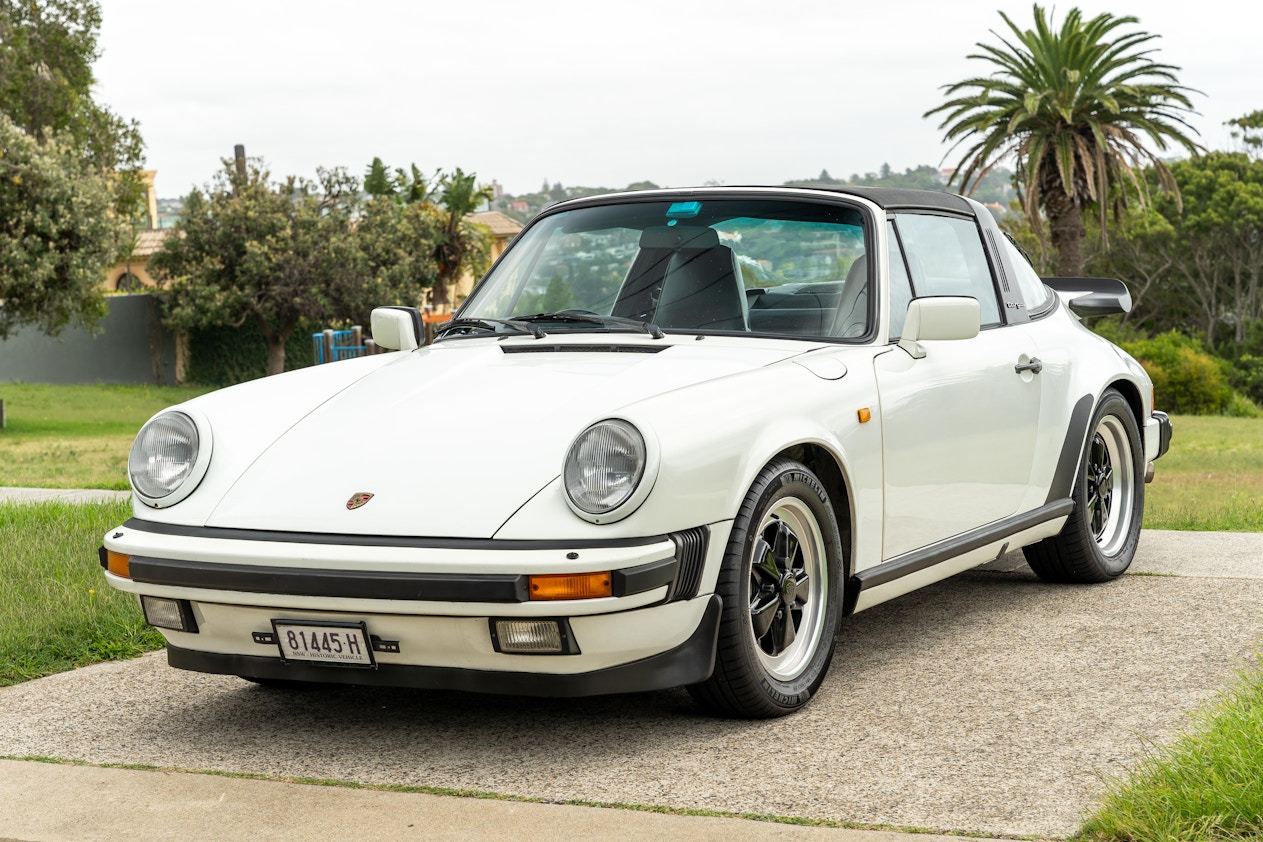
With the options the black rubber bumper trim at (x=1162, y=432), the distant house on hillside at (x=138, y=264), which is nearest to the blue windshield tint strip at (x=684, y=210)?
the black rubber bumper trim at (x=1162, y=432)

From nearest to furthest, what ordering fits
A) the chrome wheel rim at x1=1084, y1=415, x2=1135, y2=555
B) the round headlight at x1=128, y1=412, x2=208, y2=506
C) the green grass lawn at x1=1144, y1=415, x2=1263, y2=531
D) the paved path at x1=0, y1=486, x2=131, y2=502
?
the round headlight at x1=128, y1=412, x2=208, y2=506 < the chrome wheel rim at x1=1084, y1=415, x2=1135, y2=555 < the green grass lawn at x1=1144, y1=415, x2=1263, y2=531 < the paved path at x1=0, y1=486, x2=131, y2=502

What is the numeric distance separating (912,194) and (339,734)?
3023 mm

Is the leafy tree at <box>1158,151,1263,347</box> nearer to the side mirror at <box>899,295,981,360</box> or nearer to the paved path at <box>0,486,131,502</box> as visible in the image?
the paved path at <box>0,486,131,502</box>

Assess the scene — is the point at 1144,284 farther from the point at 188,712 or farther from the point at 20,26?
the point at 188,712

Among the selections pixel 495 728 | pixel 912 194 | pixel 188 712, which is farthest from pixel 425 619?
pixel 912 194

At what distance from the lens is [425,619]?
146 inches

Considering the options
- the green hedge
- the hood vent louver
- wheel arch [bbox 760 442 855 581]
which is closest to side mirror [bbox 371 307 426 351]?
the hood vent louver

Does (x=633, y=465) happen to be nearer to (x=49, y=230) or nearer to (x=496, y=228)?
(x=49, y=230)

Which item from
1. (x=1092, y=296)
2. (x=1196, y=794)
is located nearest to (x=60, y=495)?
(x=1092, y=296)

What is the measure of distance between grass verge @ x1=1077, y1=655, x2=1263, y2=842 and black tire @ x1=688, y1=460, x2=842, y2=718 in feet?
3.43

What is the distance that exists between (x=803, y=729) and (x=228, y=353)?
115 feet

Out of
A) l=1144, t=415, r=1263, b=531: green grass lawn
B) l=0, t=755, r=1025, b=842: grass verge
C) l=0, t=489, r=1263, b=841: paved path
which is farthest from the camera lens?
l=1144, t=415, r=1263, b=531: green grass lawn

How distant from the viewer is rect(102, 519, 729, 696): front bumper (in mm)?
3629

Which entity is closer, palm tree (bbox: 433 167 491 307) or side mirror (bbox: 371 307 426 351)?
side mirror (bbox: 371 307 426 351)
